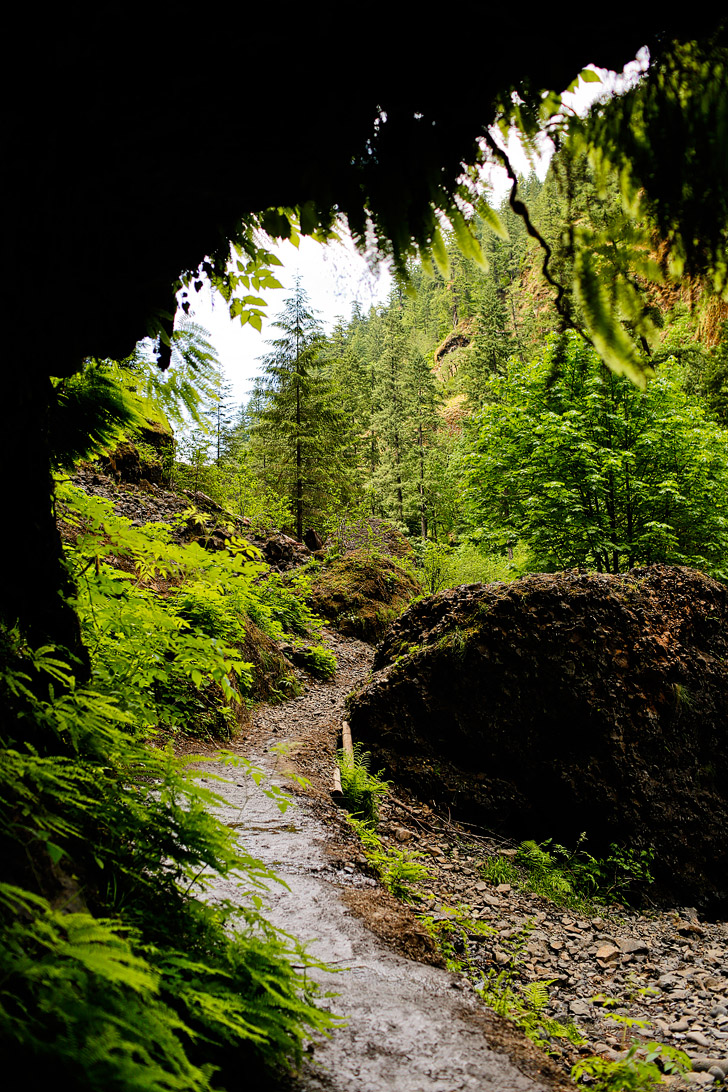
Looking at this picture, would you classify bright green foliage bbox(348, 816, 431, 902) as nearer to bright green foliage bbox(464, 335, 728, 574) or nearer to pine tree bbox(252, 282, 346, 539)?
bright green foliage bbox(464, 335, 728, 574)

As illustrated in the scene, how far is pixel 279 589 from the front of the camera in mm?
12070

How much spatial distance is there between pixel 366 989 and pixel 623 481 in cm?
1248

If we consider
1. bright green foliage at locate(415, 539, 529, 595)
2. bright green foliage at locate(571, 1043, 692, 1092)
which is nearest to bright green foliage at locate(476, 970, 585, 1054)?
bright green foliage at locate(571, 1043, 692, 1092)

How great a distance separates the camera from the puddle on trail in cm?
192

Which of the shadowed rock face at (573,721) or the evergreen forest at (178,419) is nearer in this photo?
the evergreen forest at (178,419)

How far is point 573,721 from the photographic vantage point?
6.20 m

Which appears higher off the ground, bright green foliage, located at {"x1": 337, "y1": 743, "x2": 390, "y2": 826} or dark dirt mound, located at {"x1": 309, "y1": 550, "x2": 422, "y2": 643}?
dark dirt mound, located at {"x1": 309, "y1": 550, "x2": 422, "y2": 643}

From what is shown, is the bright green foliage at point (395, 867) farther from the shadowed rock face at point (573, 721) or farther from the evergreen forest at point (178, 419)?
the shadowed rock face at point (573, 721)

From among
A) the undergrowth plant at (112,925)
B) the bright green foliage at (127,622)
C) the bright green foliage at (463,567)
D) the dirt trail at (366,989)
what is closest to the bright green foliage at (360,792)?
the dirt trail at (366,989)

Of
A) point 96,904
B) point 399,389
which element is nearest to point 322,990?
point 96,904

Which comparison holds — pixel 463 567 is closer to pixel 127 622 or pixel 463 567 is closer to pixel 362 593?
pixel 362 593

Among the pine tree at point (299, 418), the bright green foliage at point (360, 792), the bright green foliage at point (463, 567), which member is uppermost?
the pine tree at point (299, 418)

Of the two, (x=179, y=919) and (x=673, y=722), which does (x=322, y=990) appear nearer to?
(x=179, y=919)

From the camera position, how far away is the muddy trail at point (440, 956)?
7.01 ft
